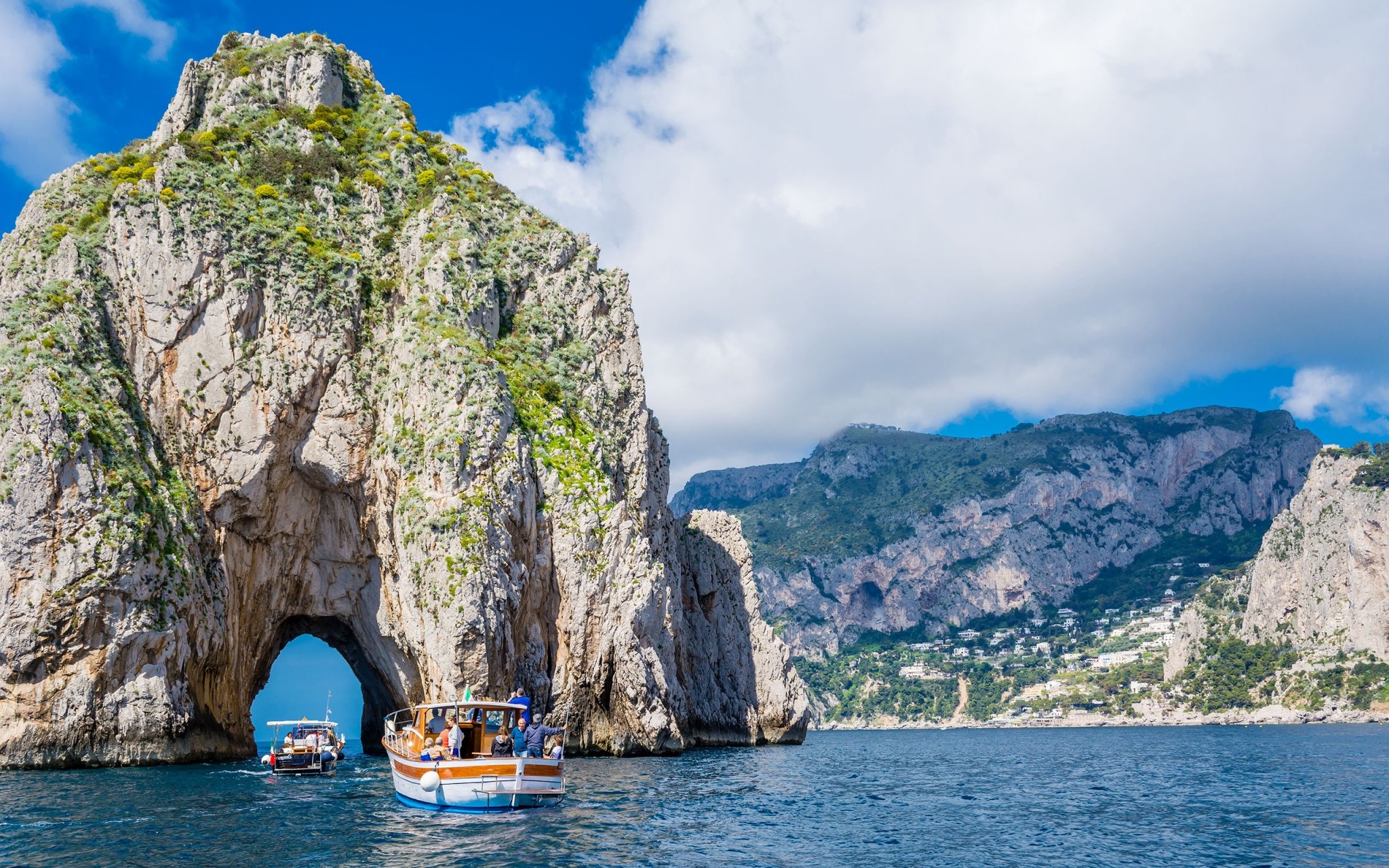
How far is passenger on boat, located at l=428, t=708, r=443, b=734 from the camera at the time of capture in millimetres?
41031

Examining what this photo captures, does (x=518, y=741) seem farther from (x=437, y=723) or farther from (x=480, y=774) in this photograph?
(x=437, y=723)

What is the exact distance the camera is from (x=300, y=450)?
62688 millimetres

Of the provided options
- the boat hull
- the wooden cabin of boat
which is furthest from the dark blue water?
the wooden cabin of boat

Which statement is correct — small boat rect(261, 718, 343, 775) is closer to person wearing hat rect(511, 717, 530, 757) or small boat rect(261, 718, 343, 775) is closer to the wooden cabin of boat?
the wooden cabin of boat

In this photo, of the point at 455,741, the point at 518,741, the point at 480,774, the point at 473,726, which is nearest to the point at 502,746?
the point at 518,741

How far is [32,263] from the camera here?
5950 cm

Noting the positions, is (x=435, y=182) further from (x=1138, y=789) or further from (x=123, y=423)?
(x=1138, y=789)

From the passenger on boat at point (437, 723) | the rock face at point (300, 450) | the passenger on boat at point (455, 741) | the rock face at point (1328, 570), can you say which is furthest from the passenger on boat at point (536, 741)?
the rock face at point (1328, 570)

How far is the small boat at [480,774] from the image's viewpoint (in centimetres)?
3247

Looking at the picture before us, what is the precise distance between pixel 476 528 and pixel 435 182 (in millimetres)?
33410

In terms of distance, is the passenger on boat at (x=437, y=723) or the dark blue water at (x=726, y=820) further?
the passenger on boat at (x=437, y=723)

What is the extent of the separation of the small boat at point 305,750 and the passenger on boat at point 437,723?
1024 cm

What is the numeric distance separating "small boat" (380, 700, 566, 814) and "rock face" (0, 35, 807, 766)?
1800 centimetres

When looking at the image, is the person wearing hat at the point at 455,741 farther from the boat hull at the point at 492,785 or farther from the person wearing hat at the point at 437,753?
the boat hull at the point at 492,785
